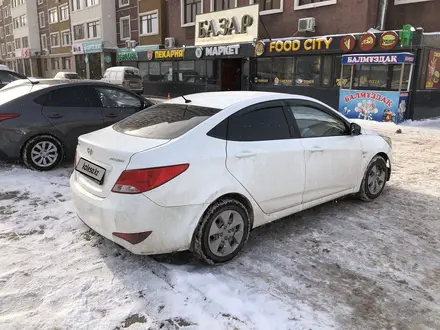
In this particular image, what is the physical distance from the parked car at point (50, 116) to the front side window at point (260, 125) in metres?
3.91

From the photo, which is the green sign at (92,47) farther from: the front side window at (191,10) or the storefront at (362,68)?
the storefront at (362,68)

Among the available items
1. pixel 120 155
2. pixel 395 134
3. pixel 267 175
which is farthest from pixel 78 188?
pixel 395 134

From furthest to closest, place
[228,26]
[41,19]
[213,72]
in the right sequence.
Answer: [41,19], [213,72], [228,26]

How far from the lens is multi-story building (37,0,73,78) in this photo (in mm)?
41250

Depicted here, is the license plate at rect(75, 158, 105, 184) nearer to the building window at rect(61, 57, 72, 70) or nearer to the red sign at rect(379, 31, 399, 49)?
the red sign at rect(379, 31, 399, 49)

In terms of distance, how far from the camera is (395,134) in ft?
38.0

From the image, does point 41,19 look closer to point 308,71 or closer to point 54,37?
point 54,37

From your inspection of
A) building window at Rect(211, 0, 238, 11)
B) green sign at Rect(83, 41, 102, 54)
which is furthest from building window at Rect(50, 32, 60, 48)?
building window at Rect(211, 0, 238, 11)

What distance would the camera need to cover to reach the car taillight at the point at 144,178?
3.11 metres

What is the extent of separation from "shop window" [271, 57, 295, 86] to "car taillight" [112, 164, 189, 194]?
15471 mm

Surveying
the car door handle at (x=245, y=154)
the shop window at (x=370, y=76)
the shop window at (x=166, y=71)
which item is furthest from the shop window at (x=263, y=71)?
the car door handle at (x=245, y=154)

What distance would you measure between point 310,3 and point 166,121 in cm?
1652

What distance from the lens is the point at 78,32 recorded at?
Answer: 38312 millimetres

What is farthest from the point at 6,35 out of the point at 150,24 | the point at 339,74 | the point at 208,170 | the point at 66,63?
the point at 208,170
